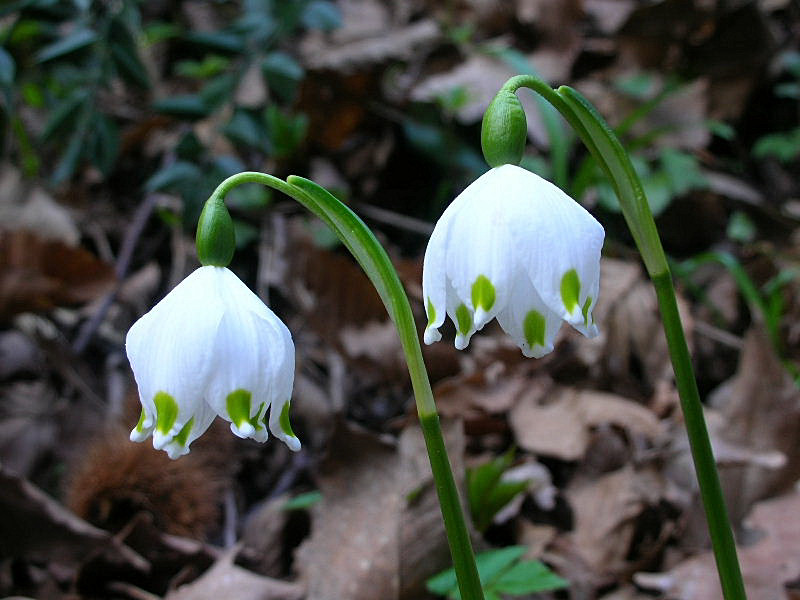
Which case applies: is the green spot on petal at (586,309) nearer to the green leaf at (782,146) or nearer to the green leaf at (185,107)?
the green leaf at (185,107)

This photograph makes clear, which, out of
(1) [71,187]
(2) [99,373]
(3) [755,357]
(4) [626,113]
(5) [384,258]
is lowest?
(2) [99,373]

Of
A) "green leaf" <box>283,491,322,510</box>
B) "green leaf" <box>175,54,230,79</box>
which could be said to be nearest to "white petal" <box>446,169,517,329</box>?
"green leaf" <box>283,491,322,510</box>

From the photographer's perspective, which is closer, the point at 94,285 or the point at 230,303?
the point at 230,303

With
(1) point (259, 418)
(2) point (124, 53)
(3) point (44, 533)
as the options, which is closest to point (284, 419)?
(1) point (259, 418)

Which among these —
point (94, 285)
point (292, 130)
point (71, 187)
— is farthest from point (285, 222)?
point (71, 187)

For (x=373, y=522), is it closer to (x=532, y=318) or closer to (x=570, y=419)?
(x=570, y=419)

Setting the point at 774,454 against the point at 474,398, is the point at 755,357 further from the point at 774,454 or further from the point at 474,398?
the point at 474,398
